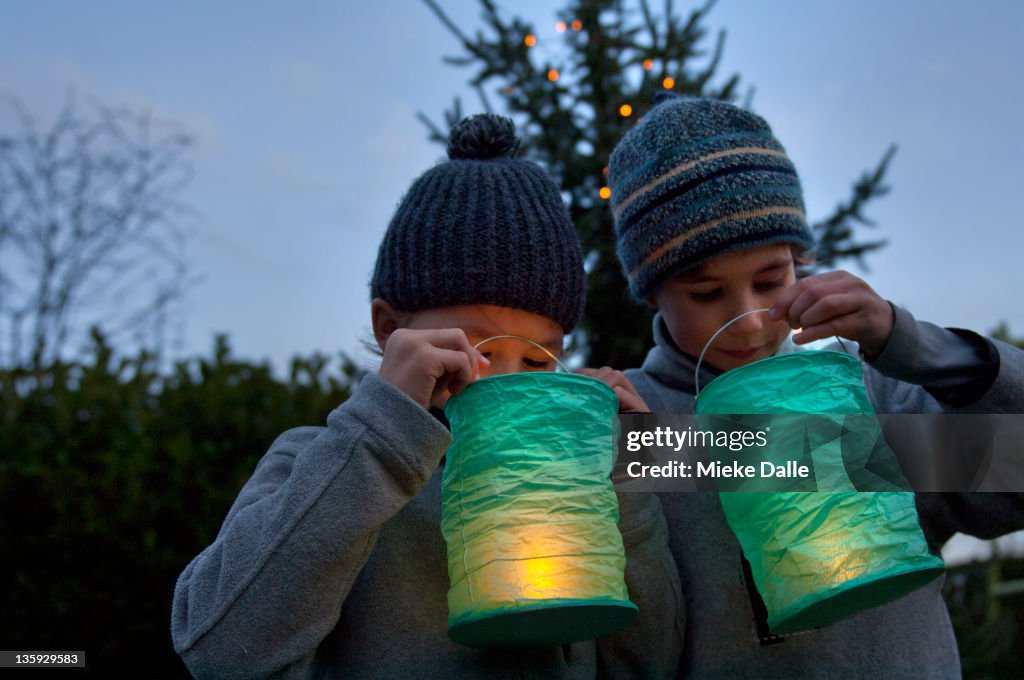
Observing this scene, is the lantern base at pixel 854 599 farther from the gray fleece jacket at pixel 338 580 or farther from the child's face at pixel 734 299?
the child's face at pixel 734 299

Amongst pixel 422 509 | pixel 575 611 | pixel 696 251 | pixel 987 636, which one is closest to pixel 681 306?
pixel 696 251

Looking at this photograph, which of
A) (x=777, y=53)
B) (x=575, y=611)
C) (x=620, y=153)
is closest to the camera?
(x=575, y=611)

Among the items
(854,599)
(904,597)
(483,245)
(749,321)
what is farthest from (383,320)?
(904,597)

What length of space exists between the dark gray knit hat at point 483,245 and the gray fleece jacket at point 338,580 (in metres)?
0.44

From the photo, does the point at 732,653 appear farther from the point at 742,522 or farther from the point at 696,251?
the point at 696,251

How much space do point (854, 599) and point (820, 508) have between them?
0.16 m

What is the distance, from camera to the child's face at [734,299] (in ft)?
5.85

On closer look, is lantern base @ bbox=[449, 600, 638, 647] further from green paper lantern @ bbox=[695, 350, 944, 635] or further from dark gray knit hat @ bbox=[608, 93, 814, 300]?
dark gray knit hat @ bbox=[608, 93, 814, 300]

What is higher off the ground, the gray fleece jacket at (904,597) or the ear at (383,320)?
the ear at (383,320)

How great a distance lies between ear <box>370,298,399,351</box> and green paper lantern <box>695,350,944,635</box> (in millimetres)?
776

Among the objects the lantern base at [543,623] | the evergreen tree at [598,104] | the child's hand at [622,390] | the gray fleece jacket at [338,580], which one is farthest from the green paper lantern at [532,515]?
the evergreen tree at [598,104]

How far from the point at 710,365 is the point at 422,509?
77 centimetres

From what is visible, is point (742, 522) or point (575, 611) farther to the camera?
point (742, 522)

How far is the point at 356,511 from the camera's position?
133cm
